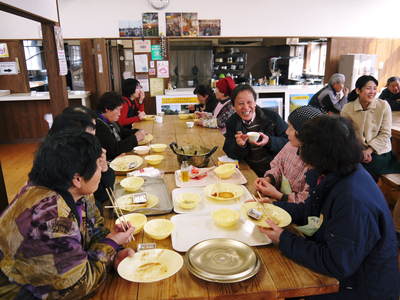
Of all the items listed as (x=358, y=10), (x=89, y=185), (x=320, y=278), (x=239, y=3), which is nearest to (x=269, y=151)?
(x=320, y=278)

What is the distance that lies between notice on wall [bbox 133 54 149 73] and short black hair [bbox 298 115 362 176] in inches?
213

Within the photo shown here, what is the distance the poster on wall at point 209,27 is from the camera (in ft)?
19.8

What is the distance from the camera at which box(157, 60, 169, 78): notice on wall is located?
629cm

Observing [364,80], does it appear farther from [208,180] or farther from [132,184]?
[132,184]

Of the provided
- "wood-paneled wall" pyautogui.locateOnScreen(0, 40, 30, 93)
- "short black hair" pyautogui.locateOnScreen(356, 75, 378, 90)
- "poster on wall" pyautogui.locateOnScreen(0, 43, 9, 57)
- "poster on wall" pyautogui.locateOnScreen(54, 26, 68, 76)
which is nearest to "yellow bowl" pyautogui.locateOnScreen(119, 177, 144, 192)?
"poster on wall" pyautogui.locateOnScreen(54, 26, 68, 76)

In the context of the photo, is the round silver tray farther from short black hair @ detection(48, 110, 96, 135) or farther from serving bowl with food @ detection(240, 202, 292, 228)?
short black hair @ detection(48, 110, 96, 135)

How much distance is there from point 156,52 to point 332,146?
5.46 meters

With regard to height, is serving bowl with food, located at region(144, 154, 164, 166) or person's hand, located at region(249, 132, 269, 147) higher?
person's hand, located at region(249, 132, 269, 147)

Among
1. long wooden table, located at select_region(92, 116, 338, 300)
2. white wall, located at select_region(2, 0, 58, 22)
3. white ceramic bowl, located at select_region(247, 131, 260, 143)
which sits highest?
white wall, located at select_region(2, 0, 58, 22)

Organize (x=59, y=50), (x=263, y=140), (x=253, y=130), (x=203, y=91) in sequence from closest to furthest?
(x=263, y=140)
(x=253, y=130)
(x=59, y=50)
(x=203, y=91)

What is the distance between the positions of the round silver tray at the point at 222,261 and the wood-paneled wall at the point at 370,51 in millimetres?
6164

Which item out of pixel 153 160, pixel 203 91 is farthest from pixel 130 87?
pixel 153 160

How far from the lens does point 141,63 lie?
6.28 metres

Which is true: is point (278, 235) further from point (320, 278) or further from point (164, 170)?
point (164, 170)
